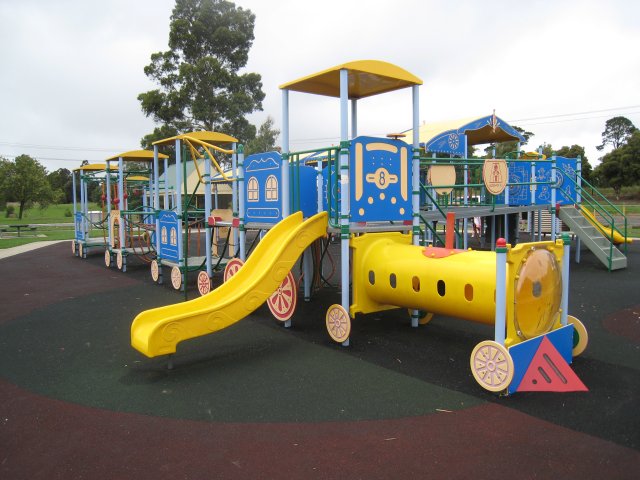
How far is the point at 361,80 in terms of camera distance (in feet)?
24.0

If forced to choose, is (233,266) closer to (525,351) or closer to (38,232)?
(525,351)

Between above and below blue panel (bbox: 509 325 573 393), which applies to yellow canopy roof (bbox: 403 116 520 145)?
above

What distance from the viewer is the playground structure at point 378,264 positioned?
15.7 ft

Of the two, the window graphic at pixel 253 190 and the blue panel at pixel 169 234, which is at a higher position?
the window graphic at pixel 253 190

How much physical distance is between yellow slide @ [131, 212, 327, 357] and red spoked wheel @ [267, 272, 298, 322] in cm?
57

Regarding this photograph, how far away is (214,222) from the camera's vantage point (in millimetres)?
9359

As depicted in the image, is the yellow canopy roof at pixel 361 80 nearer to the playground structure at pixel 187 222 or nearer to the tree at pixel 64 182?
the playground structure at pixel 187 222

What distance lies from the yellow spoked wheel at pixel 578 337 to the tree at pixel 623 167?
47.3 metres

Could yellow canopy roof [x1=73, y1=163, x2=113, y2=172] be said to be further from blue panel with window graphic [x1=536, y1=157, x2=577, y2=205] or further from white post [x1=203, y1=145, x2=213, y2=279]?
blue panel with window graphic [x1=536, y1=157, x2=577, y2=205]

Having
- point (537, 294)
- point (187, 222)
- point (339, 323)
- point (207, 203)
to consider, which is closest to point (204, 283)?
point (187, 222)

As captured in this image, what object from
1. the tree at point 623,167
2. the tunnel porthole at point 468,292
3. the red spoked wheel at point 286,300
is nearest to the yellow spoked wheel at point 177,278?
the red spoked wheel at point 286,300

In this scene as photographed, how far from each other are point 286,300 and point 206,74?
30.2m

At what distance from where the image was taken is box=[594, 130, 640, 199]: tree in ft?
149

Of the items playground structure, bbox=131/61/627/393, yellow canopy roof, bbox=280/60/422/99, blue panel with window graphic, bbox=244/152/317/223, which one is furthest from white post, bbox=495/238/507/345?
blue panel with window graphic, bbox=244/152/317/223
